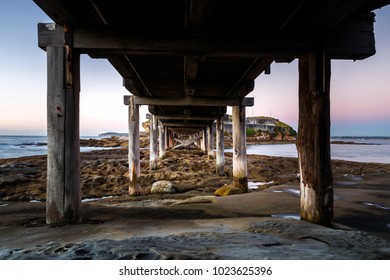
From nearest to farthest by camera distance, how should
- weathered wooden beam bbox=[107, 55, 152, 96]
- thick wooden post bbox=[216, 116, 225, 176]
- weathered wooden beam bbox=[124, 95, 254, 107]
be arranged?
1. weathered wooden beam bbox=[107, 55, 152, 96]
2. weathered wooden beam bbox=[124, 95, 254, 107]
3. thick wooden post bbox=[216, 116, 225, 176]

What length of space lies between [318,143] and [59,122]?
12.1ft

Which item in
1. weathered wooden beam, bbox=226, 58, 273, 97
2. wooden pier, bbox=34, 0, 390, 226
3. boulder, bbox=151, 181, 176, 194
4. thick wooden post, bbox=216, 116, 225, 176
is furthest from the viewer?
thick wooden post, bbox=216, 116, 225, 176

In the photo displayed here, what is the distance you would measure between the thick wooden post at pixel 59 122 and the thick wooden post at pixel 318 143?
3449 mm

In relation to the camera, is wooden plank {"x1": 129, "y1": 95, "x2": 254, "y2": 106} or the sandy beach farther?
wooden plank {"x1": 129, "y1": 95, "x2": 254, "y2": 106}

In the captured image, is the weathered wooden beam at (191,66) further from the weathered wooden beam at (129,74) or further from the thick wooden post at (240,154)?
the thick wooden post at (240,154)

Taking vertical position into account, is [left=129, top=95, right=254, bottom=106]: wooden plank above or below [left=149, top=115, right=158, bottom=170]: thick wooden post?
above

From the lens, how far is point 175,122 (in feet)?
63.7

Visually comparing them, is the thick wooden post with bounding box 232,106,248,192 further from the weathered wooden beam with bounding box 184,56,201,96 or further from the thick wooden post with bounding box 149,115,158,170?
the thick wooden post with bounding box 149,115,158,170

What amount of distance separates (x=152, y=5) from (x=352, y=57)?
124 inches

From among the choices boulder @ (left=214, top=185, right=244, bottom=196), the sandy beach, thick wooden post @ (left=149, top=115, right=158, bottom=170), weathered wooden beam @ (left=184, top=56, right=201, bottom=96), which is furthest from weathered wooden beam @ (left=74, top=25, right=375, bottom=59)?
thick wooden post @ (left=149, top=115, right=158, bottom=170)

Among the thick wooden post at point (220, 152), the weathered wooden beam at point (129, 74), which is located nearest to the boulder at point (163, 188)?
the weathered wooden beam at point (129, 74)

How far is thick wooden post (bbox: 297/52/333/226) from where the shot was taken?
11.3ft

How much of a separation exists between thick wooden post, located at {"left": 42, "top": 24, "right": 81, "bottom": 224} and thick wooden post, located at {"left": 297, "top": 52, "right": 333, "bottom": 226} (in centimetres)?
345

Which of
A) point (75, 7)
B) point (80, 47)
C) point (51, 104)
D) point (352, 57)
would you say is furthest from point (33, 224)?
point (352, 57)
